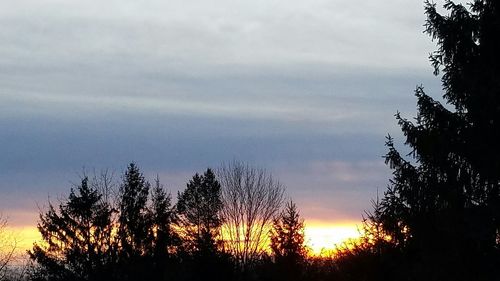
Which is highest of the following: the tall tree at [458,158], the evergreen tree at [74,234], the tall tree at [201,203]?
the tall tree at [201,203]

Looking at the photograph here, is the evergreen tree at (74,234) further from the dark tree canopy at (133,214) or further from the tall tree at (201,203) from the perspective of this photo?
the tall tree at (201,203)

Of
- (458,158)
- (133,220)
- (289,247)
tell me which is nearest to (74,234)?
(133,220)

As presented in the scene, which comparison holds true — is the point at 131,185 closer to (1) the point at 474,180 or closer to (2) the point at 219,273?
(2) the point at 219,273

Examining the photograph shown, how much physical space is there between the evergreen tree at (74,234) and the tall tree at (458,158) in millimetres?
32135

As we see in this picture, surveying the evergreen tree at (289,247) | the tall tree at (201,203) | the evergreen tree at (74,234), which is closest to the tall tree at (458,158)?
the evergreen tree at (289,247)

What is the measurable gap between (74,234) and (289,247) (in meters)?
16.4

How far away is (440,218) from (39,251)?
130ft

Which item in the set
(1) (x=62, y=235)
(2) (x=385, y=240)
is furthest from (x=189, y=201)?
(2) (x=385, y=240)

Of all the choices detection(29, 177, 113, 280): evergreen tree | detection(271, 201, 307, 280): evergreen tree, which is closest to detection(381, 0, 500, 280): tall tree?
detection(271, 201, 307, 280): evergreen tree

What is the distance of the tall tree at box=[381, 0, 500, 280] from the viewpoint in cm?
1911

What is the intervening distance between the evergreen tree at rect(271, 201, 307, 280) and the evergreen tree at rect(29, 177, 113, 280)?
1125 centimetres

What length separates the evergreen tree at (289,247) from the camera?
138 feet

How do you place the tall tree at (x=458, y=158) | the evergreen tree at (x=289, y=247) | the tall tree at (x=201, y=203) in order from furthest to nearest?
the tall tree at (x=201, y=203), the evergreen tree at (x=289, y=247), the tall tree at (x=458, y=158)

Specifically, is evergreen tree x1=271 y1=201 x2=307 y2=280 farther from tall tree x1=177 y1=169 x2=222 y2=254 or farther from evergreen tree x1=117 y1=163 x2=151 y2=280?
tall tree x1=177 y1=169 x2=222 y2=254
